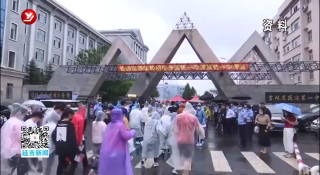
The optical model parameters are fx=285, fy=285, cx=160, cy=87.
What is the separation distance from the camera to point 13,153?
3812mm

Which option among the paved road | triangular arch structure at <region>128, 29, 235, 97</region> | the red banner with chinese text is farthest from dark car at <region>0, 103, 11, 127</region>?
triangular arch structure at <region>128, 29, 235, 97</region>

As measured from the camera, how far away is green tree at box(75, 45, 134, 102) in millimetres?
34438

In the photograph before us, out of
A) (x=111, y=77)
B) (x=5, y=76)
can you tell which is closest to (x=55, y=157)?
(x=5, y=76)

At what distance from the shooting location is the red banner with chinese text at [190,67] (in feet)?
76.9

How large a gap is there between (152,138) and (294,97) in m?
5.16

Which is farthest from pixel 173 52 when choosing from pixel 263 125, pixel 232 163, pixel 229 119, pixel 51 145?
pixel 51 145

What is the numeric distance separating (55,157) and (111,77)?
26673 millimetres

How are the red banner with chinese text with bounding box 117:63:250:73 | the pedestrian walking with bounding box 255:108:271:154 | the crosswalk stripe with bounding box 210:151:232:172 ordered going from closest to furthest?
the crosswalk stripe with bounding box 210:151:232:172
the pedestrian walking with bounding box 255:108:271:154
the red banner with chinese text with bounding box 117:63:250:73

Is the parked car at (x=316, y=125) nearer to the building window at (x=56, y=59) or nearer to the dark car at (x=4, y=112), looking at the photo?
the dark car at (x=4, y=112)

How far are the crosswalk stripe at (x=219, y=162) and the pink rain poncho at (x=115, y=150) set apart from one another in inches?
132

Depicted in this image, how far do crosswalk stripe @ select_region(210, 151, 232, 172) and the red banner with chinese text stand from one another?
564 inches

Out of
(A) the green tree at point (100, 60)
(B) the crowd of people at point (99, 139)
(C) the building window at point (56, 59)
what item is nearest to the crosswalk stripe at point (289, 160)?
(B) the crowd of people at point (99, 139)

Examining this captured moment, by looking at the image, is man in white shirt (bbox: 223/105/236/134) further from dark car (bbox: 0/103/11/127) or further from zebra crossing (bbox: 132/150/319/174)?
dark car (bbox: 0/103/11/127)

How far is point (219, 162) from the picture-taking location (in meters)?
8.51
